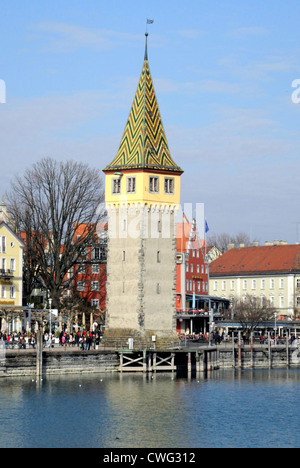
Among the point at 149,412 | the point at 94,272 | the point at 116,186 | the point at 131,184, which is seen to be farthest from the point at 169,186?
the point at 149,412

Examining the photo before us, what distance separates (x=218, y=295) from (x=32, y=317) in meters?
55.9

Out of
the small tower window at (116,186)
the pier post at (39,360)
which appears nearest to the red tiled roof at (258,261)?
the small tower window at (116,186)

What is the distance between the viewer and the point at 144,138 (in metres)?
80.5

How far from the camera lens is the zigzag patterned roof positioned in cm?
→ 8050

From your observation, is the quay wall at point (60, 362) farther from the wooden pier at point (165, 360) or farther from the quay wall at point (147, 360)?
the wooden pier at point (165, 360)

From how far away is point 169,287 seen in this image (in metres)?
81.4

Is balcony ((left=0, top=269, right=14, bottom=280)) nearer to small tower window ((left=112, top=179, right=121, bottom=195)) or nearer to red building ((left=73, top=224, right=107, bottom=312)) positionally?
Answer: red building ((left=73, top=224, right=107, bottom=312))

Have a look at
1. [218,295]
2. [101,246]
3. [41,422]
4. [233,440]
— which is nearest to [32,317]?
[101,246]

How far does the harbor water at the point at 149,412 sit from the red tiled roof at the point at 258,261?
55.0 meters

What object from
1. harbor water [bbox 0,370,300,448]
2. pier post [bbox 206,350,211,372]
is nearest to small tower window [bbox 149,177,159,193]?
pier post [bbox 206,350,211,372]

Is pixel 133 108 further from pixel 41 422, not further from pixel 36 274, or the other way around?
pixel 41 422

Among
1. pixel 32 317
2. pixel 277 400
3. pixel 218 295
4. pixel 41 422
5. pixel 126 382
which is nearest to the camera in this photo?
pixel 41 422

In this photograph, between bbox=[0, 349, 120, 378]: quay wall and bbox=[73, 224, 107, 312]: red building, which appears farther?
bbox=[73, 224, 107, 312]: red building

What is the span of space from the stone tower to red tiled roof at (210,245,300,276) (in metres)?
51.2
